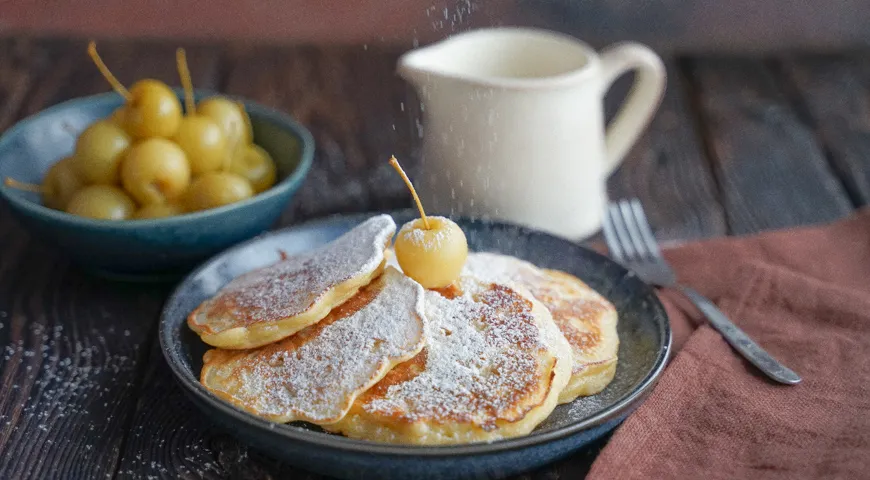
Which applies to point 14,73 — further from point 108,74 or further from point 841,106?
point 841,106

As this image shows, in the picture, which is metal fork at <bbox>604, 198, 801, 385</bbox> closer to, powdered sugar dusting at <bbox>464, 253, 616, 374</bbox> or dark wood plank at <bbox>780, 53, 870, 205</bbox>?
powdered sugar dusting at <bbox>464, 253, 616, 374</bbox>

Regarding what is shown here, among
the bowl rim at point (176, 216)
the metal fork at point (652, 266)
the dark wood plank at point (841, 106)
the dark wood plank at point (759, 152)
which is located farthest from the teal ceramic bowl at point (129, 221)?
the dark wood plank at point (841, 106)

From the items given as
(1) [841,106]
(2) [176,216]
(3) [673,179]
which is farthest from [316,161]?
(1) [841,106]

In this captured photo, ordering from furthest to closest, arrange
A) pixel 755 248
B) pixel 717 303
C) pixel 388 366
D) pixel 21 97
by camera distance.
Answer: pixel 21 97
pixel 755 248
pixel 717 303
pixel 388 366

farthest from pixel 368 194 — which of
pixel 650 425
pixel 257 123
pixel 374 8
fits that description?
pixel 374 8

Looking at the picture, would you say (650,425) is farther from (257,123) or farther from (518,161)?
(257,123)
